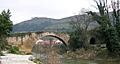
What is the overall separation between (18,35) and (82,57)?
13.1m

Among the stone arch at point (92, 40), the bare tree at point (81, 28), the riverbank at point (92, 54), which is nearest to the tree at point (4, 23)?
the riverbank at point (92, 54)

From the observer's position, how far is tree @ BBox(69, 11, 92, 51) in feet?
197

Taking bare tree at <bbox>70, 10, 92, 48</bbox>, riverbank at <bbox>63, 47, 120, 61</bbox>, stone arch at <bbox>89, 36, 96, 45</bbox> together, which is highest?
bare tree at <bbox>70, 10, 92, 48</bbox>

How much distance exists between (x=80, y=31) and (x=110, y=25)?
9869 mm

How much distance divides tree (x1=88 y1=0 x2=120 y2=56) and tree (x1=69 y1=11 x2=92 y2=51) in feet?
15.9

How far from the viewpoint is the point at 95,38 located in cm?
6284

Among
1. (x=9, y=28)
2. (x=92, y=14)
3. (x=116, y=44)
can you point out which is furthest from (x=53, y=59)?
(x=92, y=14)

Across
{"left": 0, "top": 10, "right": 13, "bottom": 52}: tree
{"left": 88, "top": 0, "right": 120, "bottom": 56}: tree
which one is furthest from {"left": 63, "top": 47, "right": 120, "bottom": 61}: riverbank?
{"left": 0, "top": 10, "right": 13, "bottom": 52}: tree

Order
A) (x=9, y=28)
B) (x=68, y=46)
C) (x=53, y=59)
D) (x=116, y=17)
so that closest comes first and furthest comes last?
(x=53, y=59) → (x=9, y=28) → (x=116, y=17) → (x=68, y=46)

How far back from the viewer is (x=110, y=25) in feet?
167

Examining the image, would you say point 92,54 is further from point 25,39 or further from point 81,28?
point 25,39

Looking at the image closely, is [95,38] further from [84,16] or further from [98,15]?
[98,15]

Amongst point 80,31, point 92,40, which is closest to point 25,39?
point 80,31

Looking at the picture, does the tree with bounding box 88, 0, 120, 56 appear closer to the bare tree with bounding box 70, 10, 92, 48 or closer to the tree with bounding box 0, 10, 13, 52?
the bare tree with bounding box 70, 10, 92, 48
